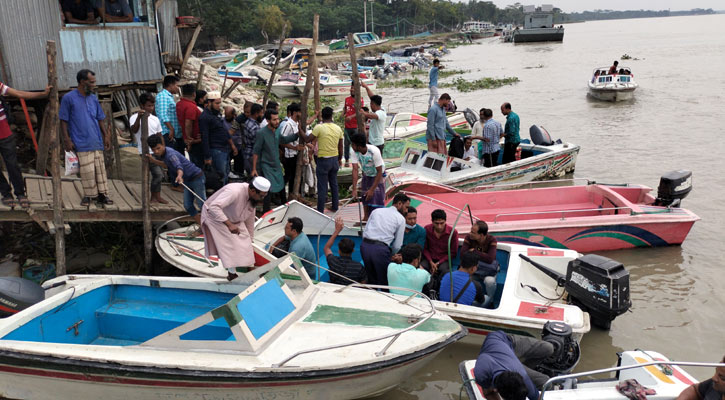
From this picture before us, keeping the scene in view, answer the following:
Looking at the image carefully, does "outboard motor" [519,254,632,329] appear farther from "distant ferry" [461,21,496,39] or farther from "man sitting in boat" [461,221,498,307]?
"distant ferry" [461,21,496,39]

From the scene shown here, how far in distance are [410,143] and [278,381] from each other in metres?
8.09

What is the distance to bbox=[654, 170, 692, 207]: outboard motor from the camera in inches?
355

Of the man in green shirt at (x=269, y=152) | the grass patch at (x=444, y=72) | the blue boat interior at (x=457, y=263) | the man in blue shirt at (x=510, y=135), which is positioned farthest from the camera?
the grass patch at (x=444, y=72)

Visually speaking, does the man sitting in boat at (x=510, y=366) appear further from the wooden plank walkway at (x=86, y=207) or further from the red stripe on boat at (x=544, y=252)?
the wooden plank walkway at (x=86, y=207)

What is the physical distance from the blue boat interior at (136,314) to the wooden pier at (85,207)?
148 centimetres

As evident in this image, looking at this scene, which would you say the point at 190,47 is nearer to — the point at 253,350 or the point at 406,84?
the point at 253,350

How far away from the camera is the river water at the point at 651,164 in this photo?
6645 millimetres

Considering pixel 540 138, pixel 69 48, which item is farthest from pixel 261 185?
pixel 540 138

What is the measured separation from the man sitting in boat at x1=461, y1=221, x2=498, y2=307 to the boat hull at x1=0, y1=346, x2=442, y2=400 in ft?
5.53

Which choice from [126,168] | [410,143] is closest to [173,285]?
[126,168]

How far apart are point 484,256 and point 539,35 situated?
74.4 m

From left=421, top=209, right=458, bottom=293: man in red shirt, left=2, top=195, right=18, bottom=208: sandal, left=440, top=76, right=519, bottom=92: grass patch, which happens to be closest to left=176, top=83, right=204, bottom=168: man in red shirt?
left=2, top=195, right=18, bottom=208: sandal

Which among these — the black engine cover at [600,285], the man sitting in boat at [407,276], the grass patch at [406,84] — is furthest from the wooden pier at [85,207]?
the grass patch at [406,84]

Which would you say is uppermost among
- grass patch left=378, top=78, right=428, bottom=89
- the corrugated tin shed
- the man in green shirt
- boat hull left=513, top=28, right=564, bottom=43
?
boat hull left=513, top=28, right=564, bottom=43
